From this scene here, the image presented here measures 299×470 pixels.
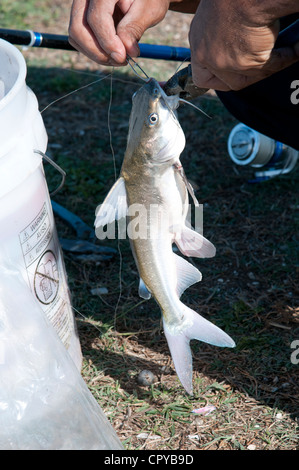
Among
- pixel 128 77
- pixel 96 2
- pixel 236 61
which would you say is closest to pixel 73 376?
pixel 236 61

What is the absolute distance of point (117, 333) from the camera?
2.20m

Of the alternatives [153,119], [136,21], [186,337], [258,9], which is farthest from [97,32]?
[186,337]

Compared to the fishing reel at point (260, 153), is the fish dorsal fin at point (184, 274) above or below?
above

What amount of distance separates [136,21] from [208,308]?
42.7 inches

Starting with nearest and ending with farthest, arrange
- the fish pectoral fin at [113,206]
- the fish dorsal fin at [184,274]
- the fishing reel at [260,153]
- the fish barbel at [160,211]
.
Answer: the fish barbel at [160,211]
the fish pectoral fin at [113,206]
the fish dorsal fin at [184,274]
the fishing reel at [260,153]

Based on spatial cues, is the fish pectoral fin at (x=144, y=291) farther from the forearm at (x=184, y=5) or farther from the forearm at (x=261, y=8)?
the forearm at (x=184, y=5)

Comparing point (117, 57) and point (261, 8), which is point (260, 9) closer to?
point (261, 8)

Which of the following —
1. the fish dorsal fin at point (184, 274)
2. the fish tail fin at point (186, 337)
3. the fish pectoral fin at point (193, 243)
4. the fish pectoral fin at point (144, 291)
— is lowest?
the fish tail fin at point (186, 337)

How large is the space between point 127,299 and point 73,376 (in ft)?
2.60

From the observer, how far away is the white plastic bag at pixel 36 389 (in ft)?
4.87

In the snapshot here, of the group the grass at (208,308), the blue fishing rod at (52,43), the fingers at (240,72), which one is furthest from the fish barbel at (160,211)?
the blue fishing rod at (52,43)

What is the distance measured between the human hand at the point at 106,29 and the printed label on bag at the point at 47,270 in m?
0.50

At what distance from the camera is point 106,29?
1720 mm
